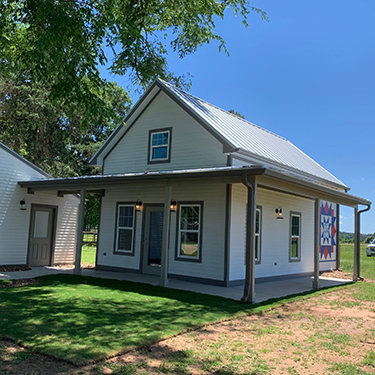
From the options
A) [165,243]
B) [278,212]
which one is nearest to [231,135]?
[278,212]

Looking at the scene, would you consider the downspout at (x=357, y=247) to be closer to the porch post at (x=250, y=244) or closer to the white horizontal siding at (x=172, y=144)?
the white horizontal siding at (x=172, y=144)

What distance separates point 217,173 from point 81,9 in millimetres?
5162

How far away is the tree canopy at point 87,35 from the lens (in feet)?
29.6

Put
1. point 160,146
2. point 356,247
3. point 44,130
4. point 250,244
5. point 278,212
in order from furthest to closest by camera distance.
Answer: point 44,130 → point 356,247 → point 160,146 → point 278,212 → point 250,244

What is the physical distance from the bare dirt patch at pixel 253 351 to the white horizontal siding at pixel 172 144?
18.8 ft

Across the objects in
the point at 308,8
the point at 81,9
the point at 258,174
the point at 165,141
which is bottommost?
the point at 258,174

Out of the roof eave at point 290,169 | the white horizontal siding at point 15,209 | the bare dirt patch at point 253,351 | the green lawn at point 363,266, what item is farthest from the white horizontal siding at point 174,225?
the green lawn at point 363,266

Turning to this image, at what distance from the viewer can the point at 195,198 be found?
1180 cm

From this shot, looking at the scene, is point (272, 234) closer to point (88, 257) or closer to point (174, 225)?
point (174, 225)

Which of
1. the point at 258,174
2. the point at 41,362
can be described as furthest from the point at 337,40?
the point at 41,362

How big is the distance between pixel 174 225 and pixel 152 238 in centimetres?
113

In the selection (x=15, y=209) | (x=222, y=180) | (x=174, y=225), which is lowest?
(x=174, y=225)

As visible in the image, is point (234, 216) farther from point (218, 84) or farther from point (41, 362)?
point (218, 84)

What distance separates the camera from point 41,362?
4465 millimetres
